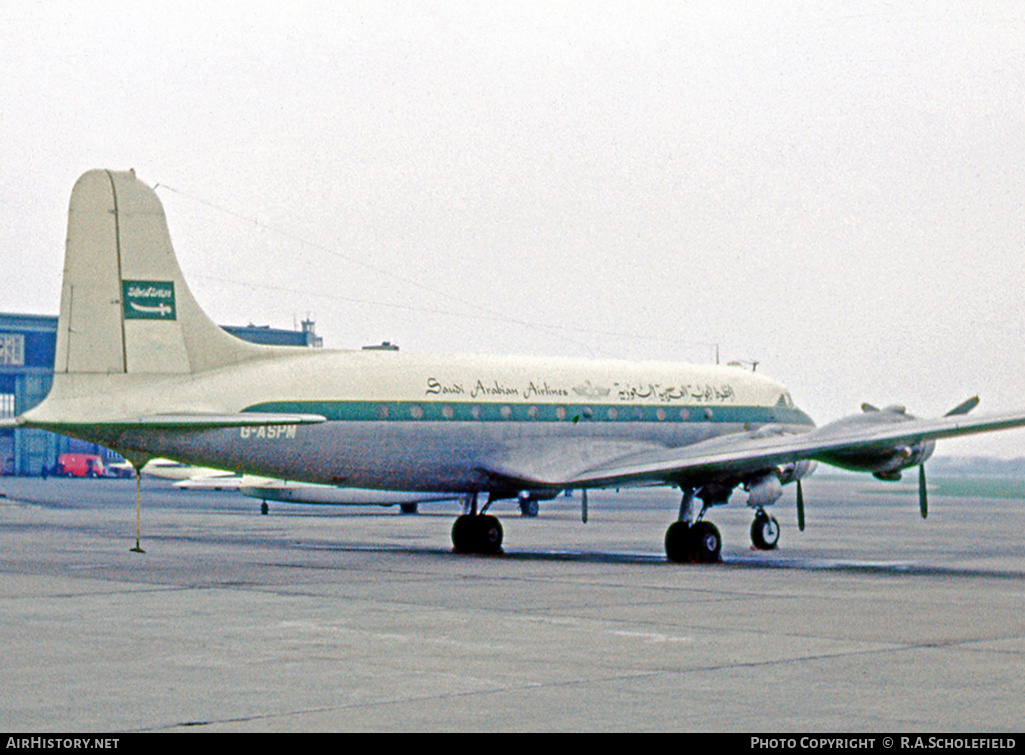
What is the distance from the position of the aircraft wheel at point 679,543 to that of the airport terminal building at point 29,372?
4407 inches

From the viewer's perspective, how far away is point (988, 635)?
1520 centimetres

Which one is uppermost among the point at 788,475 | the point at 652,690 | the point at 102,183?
the point at 102,183

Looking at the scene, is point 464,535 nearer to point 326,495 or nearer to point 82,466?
point 326,495

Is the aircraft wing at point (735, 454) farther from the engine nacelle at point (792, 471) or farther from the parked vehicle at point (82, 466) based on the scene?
the parked vehicle at point (82, 466)

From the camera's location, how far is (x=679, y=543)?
27375 millimetres

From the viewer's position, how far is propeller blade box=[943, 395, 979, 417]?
25891 mm

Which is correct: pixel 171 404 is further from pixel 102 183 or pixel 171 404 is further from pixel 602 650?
pixel 602 650

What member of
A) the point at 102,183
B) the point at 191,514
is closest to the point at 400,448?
the point at 102,183

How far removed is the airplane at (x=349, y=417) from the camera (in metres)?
26.2

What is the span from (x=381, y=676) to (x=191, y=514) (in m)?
40.2

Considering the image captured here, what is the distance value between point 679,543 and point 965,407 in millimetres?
6241

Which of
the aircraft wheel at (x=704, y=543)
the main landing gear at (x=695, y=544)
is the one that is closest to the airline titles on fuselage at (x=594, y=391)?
the main landing gear at (x=695, y=544)

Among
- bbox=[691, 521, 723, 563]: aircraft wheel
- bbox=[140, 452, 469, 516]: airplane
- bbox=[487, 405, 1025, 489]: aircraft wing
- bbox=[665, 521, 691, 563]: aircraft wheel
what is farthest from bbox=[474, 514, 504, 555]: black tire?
bbox=[140, 452, 469, 516]: airplane

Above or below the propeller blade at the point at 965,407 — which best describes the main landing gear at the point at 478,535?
below
